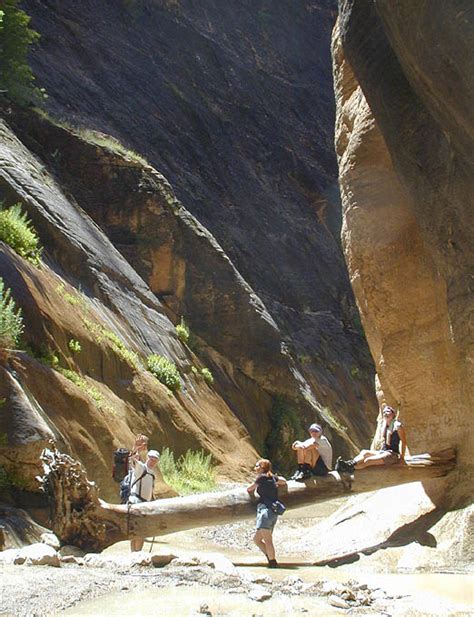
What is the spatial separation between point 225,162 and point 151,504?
91.8ft

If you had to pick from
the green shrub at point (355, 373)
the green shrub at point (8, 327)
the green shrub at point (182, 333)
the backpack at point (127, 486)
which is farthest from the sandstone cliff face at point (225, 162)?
the backpack at point (127, 486)

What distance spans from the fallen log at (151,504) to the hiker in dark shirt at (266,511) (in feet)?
2.14

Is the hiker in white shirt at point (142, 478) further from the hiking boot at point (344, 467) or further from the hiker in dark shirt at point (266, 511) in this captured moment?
the hiking boot at point (344, 467)

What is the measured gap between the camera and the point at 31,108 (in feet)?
71.2

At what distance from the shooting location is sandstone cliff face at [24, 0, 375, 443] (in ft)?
77.0

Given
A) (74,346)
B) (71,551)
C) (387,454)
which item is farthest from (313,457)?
(74,346)

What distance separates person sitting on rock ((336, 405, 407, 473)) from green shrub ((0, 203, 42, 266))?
7.17 m

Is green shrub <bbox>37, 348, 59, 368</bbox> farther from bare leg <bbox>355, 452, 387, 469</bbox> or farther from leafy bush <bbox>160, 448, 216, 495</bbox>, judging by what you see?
bare leg <bbox>355, 452, 387, 469</bbox>

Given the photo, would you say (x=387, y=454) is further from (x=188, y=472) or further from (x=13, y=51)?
(x=13, y=51)

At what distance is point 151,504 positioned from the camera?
906 centimetres

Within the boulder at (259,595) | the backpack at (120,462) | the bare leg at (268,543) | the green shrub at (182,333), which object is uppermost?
the green shrub at (182,333)

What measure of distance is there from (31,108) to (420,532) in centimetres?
1683

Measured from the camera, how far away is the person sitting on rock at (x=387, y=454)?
32.3ft

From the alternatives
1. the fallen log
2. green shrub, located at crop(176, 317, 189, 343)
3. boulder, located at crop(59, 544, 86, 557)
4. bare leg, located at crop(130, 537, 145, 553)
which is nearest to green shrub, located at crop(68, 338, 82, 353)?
the fallen log
